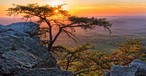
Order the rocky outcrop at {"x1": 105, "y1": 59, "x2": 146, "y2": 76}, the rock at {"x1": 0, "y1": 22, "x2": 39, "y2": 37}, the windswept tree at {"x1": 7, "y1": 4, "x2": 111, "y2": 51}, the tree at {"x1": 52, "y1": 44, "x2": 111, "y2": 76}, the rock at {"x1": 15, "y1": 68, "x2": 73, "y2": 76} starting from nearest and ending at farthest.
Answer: the rock at {"x1": 15, "y1": 68, "x2": 73, "y2": 76} → the rocky outcrop at {"x1": 105, "y1": 59, "x2": 146, "y2": 76} → the rock at {"x1": 0, "y1": 22, "x2": 39, "y2": 37} → the windswept tree at {"x1": 7, "y1": 4, "x2": 111, "y2": 51} → the tree at {"x1": 52, "y1": 44, "x2": 111, "y2": 76}

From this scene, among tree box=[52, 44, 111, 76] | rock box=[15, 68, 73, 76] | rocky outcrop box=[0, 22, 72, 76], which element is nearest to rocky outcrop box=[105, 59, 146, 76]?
rocky outcrop box=[0, 22, 72, 76]

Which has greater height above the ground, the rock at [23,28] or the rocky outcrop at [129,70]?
the rock at [23,28]

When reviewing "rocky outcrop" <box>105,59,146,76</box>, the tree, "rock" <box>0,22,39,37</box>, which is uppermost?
"rock" <box>0,22,39,37</box>

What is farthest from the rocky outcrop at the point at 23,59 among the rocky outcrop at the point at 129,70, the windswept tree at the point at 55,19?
the windswept tree at the point at 55,19

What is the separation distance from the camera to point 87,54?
37.6 meters

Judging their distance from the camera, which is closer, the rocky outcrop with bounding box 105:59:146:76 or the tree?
the rocky outcrop with bounding box 105:59:146:76

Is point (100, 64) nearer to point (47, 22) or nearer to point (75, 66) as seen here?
point (75, 66)

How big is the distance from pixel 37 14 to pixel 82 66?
9.10m

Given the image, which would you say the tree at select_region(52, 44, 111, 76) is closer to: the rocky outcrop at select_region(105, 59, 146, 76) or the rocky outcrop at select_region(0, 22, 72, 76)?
the rocky outcrop at select_region(0, 22, 72, 76)

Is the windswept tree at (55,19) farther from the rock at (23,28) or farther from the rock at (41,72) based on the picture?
the rock at (41,72)

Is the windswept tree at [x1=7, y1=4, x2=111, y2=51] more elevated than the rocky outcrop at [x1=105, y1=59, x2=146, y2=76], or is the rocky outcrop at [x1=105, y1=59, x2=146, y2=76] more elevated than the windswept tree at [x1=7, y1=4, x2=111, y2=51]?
the windswept tree at [x1=7, y1=4, x2=111, y2=51]

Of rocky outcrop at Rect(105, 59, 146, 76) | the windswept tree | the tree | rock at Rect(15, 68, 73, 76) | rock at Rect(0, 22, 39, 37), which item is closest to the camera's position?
rock at Rect(15, 68, 73, 76)

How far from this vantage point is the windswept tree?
3178cm

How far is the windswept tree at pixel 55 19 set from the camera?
31.8m
